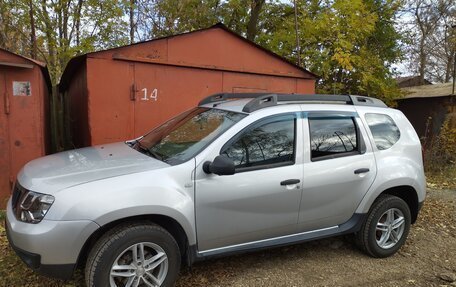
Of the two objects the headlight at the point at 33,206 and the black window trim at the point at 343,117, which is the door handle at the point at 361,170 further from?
the headlight at the point at 33,206

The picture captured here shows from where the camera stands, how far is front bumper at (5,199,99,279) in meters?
2.71

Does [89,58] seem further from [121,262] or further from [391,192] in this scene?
[391,192]

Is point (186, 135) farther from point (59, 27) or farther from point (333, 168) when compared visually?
point (59, 27)

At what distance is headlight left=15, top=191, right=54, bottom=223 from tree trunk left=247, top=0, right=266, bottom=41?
13.0 meters

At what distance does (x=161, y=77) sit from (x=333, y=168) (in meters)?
3.96

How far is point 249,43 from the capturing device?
755cm

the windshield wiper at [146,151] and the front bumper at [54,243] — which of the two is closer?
the front bumper at [54,243]

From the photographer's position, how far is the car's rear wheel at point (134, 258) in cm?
286

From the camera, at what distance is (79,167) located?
3195 millimetres

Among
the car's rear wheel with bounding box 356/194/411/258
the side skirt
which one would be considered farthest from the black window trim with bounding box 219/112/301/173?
the car's rear wheel with bounding box 356/194/411/258

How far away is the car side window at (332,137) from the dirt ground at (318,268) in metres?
1.19

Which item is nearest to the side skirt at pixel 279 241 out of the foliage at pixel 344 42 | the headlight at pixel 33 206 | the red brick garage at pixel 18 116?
the headlight at pixel 33 206

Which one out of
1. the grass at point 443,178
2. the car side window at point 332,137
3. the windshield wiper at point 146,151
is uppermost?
the car side window at point 332,137

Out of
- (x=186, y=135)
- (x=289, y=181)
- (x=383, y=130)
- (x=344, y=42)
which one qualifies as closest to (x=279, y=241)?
(x=289, y=181)
